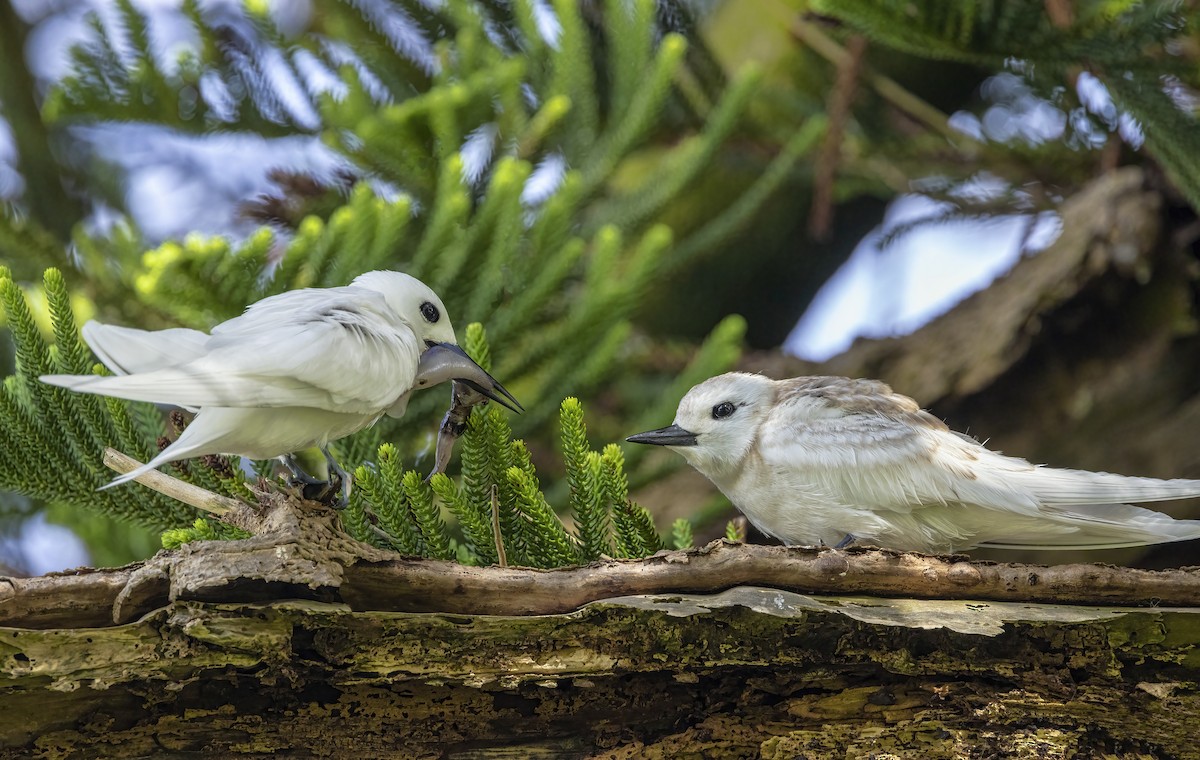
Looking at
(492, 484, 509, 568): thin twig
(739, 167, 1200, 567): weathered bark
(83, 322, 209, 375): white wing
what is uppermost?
(739, 167, 1200, 567): weathered bark

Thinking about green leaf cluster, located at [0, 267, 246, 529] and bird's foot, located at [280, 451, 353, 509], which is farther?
green leaf cluster, located at [0, 267, 246, 529]

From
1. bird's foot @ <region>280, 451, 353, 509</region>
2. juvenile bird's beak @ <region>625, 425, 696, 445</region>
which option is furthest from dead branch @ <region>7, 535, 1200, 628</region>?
juvenile bird's beak @ <region>625, 425, 696, 445</region>

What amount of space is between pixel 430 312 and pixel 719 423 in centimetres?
73

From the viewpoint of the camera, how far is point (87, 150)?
553 cm

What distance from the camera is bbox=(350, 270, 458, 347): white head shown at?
7.25 feet

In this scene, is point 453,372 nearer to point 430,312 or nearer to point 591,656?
point 430,312

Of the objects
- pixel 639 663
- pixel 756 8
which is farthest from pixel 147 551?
pixel 756 8

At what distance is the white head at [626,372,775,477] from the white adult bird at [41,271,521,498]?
0.67 metres

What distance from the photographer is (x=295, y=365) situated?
1.74 m

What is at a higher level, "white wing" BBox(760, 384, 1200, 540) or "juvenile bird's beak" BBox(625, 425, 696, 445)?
"juvenile bird's beak" BBox(625, 425, 696, 445)

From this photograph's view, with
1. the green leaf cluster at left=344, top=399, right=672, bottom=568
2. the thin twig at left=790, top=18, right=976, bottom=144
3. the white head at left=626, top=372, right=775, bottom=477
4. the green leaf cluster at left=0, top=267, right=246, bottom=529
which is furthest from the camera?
the thin twig at left=790, top=18, right=976, bottom=144

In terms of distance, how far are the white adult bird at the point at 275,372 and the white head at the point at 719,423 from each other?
0.67m

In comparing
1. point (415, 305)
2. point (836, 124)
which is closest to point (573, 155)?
point (836, 124)

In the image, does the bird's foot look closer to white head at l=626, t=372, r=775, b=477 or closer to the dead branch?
the dead branch
